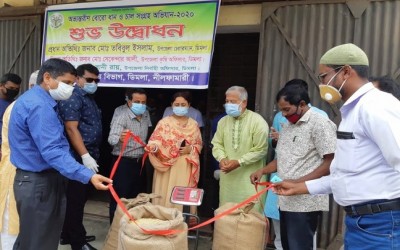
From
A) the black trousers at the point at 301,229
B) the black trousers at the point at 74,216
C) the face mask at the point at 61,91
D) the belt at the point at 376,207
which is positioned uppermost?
the face mask at the point at 61,91

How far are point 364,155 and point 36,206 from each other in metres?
Result: 2.22

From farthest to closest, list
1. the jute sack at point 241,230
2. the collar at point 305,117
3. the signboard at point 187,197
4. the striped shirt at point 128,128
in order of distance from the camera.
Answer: the striped shirt at point 128,128
the signboard at point 187,197
the jute sack at point 241,230
the collar at point 305,117

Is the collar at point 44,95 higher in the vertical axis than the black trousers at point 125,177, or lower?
higher

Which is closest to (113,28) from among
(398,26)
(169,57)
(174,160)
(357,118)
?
(169,57)

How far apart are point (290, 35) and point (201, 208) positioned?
300 cm

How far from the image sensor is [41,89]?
2.82 metres

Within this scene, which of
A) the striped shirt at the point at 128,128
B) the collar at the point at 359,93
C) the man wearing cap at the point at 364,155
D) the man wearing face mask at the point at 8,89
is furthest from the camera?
the man wearing face mask at the point at 8,89

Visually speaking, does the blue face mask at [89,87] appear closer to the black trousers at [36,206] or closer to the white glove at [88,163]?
the white glove at [88,163]

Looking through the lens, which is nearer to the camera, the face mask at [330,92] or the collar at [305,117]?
the face mask at [330,92]

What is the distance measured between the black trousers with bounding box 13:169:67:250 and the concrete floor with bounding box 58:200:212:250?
157 centimetres

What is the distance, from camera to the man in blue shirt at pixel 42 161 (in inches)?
105

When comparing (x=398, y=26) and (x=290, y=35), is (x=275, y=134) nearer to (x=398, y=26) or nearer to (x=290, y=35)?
(x=290, y=35)

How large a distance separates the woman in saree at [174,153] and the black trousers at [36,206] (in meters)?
1.35

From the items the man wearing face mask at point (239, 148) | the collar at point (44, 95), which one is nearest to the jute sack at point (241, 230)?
the man wearing face mask at point (239, 148)
